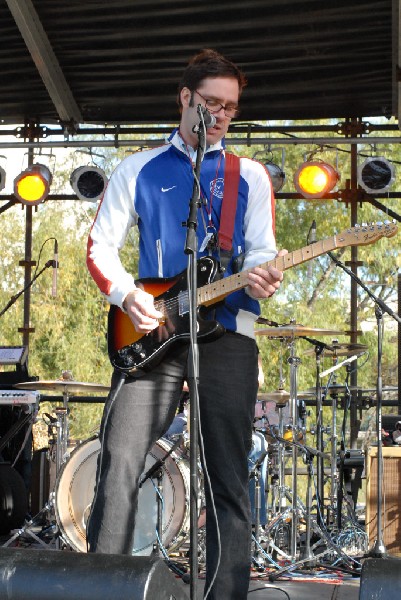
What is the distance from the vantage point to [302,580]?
210 inches

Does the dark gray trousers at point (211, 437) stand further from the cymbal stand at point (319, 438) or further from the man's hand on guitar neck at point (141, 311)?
the cymbal stand at point (319, 438)

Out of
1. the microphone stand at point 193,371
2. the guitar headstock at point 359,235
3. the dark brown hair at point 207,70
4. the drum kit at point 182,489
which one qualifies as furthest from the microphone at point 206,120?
the drum kit at point 182,489

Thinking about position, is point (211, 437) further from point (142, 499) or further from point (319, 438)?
point (319, 438)

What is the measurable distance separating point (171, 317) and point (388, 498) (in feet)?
12.9

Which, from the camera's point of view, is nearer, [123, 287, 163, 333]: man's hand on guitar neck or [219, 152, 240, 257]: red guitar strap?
[123, 287, 163, 333]: man's hand on guitar neck

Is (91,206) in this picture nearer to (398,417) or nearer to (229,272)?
(398,417)

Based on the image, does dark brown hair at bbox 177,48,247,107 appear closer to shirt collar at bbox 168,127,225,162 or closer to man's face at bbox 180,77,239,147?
man's face at bbox 180,77,239,147

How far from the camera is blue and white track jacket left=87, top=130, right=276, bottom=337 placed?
331 cm

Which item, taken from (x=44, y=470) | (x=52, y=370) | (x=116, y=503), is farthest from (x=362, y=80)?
(x=52, y=370)

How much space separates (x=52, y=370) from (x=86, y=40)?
12021mm

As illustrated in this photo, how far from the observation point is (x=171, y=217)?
10.9 feet

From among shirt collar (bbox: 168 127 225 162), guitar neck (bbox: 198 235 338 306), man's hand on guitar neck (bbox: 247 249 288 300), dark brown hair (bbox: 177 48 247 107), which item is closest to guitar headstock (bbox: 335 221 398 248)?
guitar neck (bbox: 198 235 338 306)

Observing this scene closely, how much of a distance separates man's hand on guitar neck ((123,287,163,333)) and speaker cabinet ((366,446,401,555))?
3821 mm

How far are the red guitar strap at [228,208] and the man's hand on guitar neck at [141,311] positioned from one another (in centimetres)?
34
